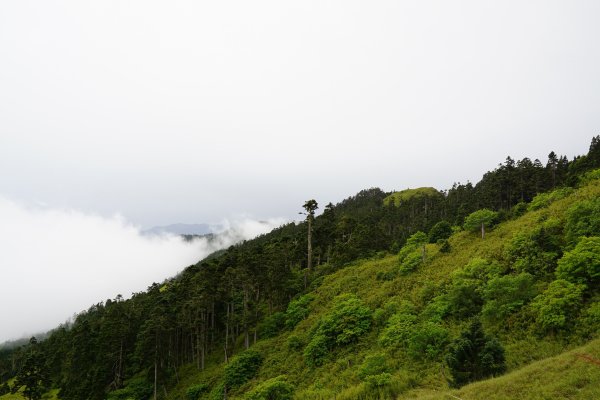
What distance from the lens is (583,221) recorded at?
90.9ft

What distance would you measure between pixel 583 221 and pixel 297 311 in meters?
32.5

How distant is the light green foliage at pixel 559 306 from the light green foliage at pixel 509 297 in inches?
78.0

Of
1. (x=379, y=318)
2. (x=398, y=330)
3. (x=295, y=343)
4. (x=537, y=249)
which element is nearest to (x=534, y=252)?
(x=537, y=249)

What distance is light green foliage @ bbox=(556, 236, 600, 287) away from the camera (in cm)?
2230

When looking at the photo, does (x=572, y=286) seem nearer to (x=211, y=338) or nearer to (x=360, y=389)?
(x=360, y=389)

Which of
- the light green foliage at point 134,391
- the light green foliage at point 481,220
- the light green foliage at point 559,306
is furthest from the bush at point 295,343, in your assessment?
the light green foliage at point 481,220

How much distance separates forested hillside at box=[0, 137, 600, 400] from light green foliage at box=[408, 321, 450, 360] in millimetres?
93

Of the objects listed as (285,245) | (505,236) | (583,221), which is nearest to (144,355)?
(285,245)

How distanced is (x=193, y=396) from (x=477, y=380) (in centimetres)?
3393

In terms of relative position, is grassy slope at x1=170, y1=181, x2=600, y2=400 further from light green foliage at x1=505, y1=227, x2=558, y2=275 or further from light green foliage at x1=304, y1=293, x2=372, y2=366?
light green foliage at x1=505, y1=227, x2=558, y2=275

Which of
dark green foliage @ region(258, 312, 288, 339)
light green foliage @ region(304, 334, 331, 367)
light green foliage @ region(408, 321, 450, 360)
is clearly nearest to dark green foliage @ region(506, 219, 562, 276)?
light green foliage @ region(408, 321, 450, 360)

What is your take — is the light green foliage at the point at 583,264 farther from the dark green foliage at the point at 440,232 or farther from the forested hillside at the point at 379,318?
the dark green foliage at the point at 440,232

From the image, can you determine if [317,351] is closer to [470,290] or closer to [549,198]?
[470,290]

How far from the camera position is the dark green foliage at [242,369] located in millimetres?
38000
